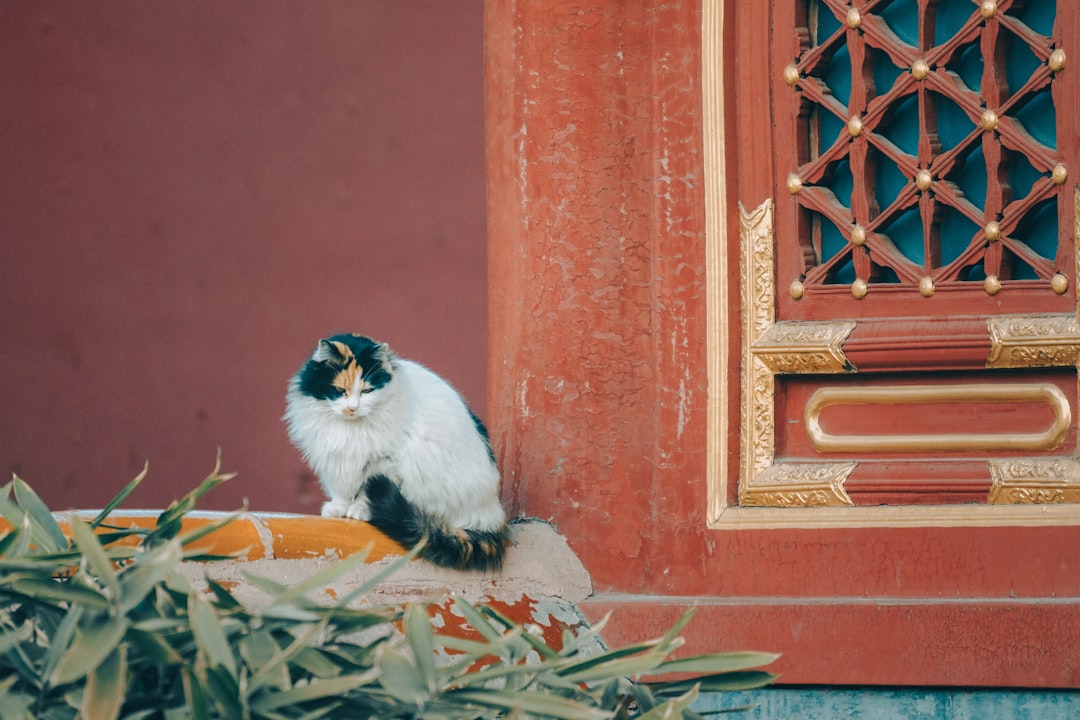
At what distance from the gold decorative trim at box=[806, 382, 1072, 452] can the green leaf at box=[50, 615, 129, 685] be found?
5.57 ft

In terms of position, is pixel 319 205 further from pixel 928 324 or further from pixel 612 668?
pixel 612 668

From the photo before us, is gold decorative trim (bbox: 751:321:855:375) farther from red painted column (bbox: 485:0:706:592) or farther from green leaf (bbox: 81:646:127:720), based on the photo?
green leaf (bbox: 81:646:127:720)

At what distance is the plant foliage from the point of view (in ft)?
3.29

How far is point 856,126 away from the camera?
2.46 metres

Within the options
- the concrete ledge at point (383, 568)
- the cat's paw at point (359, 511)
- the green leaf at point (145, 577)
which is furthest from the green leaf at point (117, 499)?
the cat's paw at point (359, 511)

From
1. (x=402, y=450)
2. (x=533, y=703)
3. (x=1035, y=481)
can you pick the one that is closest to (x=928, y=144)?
(x=1035, y=481)

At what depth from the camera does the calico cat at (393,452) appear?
2457 mm

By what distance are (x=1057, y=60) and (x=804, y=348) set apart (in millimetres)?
700

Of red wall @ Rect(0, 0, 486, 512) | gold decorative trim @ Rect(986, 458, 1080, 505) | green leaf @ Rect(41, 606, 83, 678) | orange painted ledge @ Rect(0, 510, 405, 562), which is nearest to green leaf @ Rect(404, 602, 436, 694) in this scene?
green leaf @ Rect(41, 606, 83, 678)

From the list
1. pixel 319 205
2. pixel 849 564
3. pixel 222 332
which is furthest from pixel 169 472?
pixel 849 564

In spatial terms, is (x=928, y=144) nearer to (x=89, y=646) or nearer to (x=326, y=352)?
(x=326, y=352)

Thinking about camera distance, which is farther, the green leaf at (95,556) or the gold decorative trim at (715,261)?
the gold decorative trim at (715,261)

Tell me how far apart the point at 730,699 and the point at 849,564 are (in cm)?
35

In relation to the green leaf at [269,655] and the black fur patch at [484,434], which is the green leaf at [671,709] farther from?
the black fur patch at [484,434]
